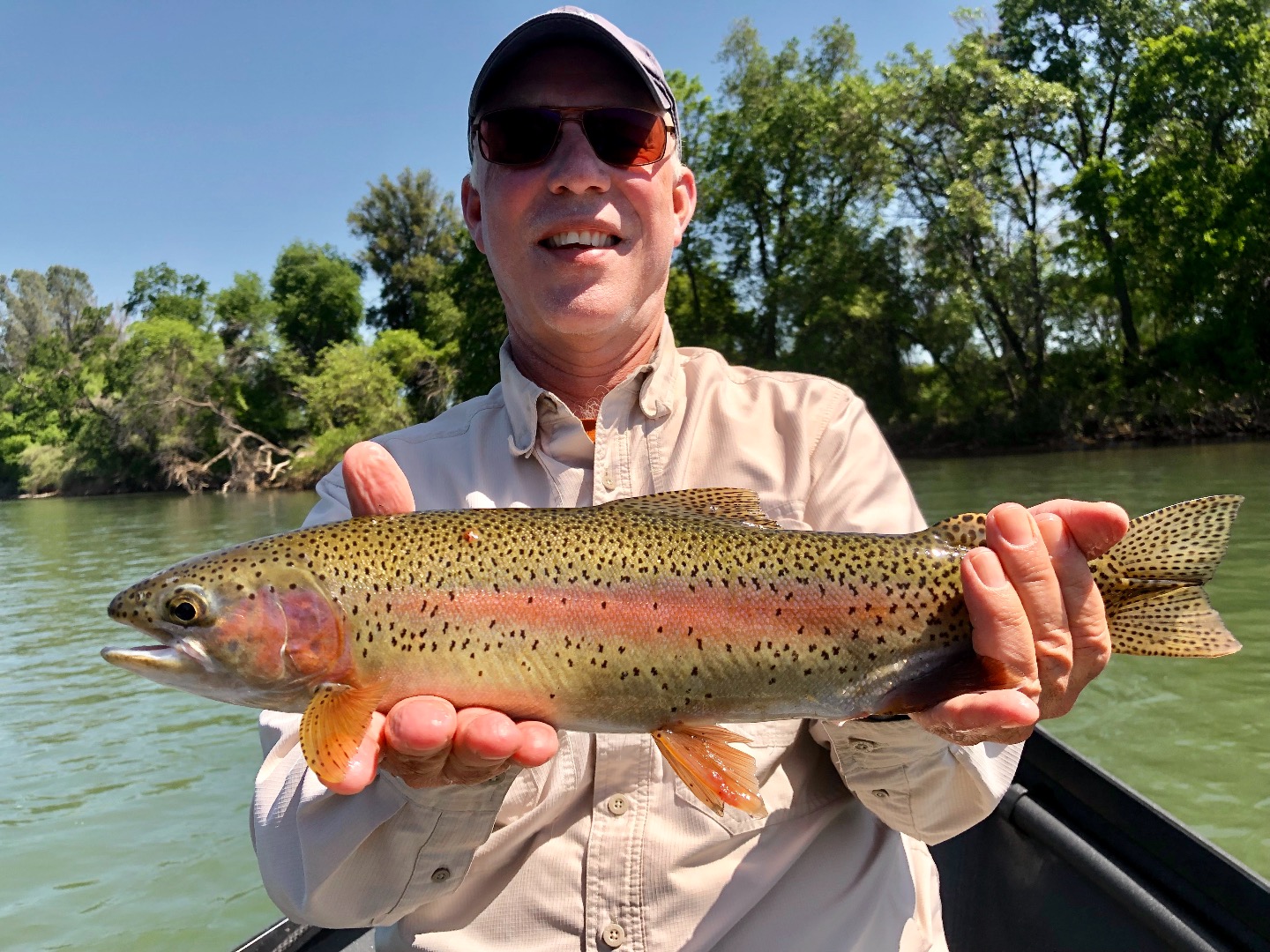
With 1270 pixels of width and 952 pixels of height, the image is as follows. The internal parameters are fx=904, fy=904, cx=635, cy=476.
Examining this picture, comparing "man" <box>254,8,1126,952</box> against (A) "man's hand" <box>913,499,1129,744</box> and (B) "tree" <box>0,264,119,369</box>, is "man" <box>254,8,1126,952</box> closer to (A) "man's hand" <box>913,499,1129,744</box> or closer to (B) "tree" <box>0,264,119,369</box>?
(A) "man's hand" <box>913,499,1129,744</box>

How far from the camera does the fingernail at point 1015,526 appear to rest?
84.7 inches

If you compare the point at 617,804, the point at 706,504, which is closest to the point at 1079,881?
the point at 617,804

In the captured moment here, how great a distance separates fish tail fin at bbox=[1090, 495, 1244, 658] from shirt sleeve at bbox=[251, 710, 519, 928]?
1.62m

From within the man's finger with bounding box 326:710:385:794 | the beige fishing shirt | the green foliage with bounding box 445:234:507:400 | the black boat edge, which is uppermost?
the green foliage with bounding box 445:234:507:400

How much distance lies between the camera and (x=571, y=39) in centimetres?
316

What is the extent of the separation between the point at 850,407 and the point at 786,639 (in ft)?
3.46

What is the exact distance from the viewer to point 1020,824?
12.2ft

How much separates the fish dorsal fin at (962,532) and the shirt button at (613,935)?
1.32 meters

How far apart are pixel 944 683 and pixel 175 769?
328 inches

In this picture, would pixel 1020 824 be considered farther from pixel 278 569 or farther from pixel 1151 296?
pixel 1151 296

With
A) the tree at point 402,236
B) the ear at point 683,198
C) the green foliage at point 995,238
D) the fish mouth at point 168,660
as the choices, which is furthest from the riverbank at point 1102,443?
the tree at point 402,236

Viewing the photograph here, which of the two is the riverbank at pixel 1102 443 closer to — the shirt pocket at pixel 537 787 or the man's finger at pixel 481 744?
the shirt pocket at pixel 537 787

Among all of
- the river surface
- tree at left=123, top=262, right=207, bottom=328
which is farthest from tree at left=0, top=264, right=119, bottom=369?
the river surface

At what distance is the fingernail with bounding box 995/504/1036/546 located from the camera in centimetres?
215
